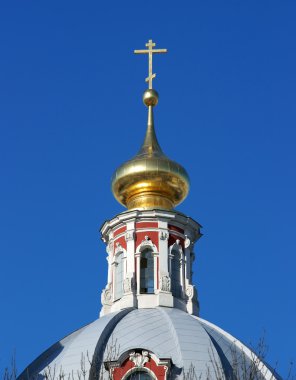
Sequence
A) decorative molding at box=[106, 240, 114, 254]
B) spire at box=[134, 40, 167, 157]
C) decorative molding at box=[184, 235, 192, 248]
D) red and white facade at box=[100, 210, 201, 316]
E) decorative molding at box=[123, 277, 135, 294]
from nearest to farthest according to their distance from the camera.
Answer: decorative molding at box=[123, 277, 135, 294], red and white facade at box=[100, 210, 201, 316], decorative molding at box=[184, 235, 192, 248], decorative molding at box=[106, 240, 114, 254], spire at box=[134, 40, 167, 157]

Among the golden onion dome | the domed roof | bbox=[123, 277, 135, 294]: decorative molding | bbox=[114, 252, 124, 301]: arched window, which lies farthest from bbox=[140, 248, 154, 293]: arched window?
the domed roof

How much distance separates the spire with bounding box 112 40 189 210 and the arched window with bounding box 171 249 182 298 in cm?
143

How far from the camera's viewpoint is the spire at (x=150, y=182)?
30.4 metres

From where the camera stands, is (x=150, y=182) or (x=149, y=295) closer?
(x=149, y=295)

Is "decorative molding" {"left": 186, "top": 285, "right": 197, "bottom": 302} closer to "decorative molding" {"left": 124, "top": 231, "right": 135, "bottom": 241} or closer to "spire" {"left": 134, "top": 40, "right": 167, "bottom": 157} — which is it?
"decorative molding" {"left": 124, "top": 231, "right": 135, "bottom": 241}

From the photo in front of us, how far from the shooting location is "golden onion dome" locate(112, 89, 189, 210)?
30375 mm

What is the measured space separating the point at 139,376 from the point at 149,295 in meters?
4.63

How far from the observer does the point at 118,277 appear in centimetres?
3027

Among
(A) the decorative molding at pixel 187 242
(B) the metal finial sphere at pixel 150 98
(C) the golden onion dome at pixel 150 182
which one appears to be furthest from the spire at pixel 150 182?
(B) the metal finial sphere at pixel 150 98

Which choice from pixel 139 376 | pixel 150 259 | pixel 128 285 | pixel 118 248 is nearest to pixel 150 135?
pixel 118 248

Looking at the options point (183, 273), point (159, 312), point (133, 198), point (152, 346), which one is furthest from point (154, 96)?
point (152, 346)

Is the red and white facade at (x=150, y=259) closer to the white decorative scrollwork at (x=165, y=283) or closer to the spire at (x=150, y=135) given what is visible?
the white decorative scrollwork at (x=165, y=283)

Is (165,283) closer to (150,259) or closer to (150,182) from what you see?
(150,259)

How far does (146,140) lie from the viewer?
3216cm
